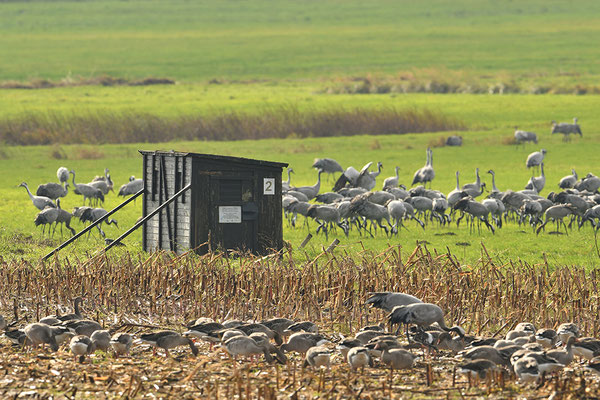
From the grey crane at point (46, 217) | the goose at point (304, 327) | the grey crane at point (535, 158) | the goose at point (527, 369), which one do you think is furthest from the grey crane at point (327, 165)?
the goose at point (527, 369)

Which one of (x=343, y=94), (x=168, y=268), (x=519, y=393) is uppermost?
(x=343, y=94)

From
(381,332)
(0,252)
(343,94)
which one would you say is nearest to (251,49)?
(343,94)

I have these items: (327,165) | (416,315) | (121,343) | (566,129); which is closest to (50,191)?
(327,165)

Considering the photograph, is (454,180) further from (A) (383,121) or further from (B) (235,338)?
(B) (235,338)

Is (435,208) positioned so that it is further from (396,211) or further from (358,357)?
(358,357)

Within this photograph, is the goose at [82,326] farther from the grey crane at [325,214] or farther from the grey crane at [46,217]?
the grey crane at [325,214]

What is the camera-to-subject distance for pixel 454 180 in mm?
40344

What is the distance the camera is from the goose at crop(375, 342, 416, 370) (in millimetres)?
12656

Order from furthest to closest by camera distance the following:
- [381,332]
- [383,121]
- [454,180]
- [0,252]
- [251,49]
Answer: [251,49] < [383,121] < [454,180] < [0,252] < [381,332]

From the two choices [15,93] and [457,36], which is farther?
[457,36]

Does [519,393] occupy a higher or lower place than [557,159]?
lower

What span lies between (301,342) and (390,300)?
2.01 m

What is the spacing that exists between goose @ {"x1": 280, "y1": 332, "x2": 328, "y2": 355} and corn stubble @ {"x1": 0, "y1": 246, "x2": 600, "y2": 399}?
0.21 meters

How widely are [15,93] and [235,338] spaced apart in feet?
215
